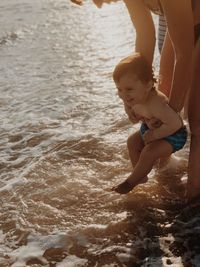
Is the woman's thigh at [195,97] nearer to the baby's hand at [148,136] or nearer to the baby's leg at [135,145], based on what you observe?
the baby's hand at [148,136]

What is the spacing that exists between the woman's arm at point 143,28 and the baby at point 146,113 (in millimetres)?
279

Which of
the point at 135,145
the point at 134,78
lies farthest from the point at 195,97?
the point at 135,145

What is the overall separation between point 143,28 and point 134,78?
0.54 metres

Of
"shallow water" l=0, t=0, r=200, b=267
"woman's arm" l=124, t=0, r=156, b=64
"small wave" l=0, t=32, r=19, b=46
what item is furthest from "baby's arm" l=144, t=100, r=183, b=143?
"small wave" l=0, t=32, r=19, b=46

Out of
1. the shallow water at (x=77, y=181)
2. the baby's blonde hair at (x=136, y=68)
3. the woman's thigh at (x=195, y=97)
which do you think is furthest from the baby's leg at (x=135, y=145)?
the baby's blonde hair at (x=136, y=68)

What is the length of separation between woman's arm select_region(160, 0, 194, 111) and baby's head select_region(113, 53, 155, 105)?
20cm

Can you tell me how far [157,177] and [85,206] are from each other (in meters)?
0.69

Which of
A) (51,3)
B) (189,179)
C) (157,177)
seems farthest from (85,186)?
(51,3)

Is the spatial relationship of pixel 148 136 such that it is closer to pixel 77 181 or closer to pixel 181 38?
pixel 181 38

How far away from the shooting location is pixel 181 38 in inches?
118

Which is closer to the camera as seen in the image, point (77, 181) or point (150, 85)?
point (150, 85)

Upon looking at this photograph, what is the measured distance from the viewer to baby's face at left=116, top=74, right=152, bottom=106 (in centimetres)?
326

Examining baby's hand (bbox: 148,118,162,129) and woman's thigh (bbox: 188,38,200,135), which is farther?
baby's hand (bbox: 148,118,162,129)

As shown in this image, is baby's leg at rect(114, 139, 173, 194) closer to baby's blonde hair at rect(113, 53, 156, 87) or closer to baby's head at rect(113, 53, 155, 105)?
baby's head at rect(113, 53, 155, 105)
